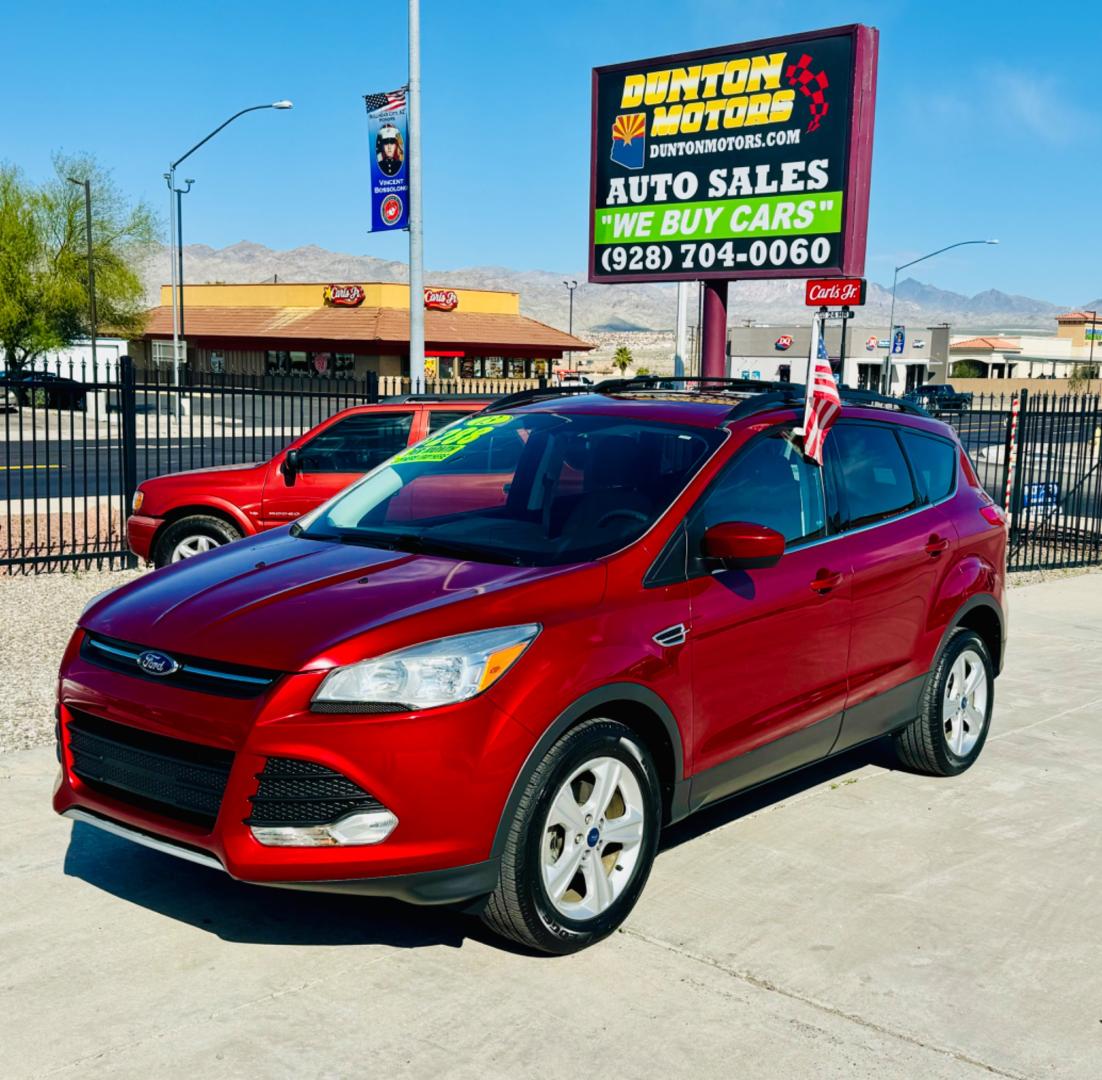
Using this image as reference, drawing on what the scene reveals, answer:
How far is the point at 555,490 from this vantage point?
5.13 metres

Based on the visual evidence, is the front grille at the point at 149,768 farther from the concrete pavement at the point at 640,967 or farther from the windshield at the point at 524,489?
the windshield at the point at 524,489

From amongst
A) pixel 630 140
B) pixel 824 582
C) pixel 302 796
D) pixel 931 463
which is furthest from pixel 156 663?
pixel 630 140

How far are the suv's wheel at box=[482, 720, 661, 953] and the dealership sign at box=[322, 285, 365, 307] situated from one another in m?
54.4

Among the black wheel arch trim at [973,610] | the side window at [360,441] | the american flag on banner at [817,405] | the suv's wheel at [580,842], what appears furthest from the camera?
the side window at [360,441]

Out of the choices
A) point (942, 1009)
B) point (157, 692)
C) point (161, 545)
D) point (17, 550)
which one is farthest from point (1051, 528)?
point (157, 692)

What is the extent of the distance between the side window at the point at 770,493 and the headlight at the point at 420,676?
112 cm

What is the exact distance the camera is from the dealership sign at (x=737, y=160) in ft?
40.8

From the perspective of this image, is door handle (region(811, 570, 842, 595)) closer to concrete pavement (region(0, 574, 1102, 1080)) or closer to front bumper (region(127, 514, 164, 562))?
concrete pavement (region(0, 574, 1102, 1080))

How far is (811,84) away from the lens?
1252 cm

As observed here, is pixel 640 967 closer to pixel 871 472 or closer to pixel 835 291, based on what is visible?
pixel 871 472

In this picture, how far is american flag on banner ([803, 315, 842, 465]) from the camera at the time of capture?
539 cm

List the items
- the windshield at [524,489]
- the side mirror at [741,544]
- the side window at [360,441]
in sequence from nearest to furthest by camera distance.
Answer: the side mirror at [741,544]
the windshield at [524,489]
the side window at [360,441]

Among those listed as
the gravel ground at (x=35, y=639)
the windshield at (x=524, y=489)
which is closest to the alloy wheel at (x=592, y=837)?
the windshield at (x=524, y=489)

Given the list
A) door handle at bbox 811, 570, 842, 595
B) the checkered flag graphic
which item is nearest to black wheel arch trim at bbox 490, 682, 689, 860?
door handle at bbox 811, 570, 842, 595
